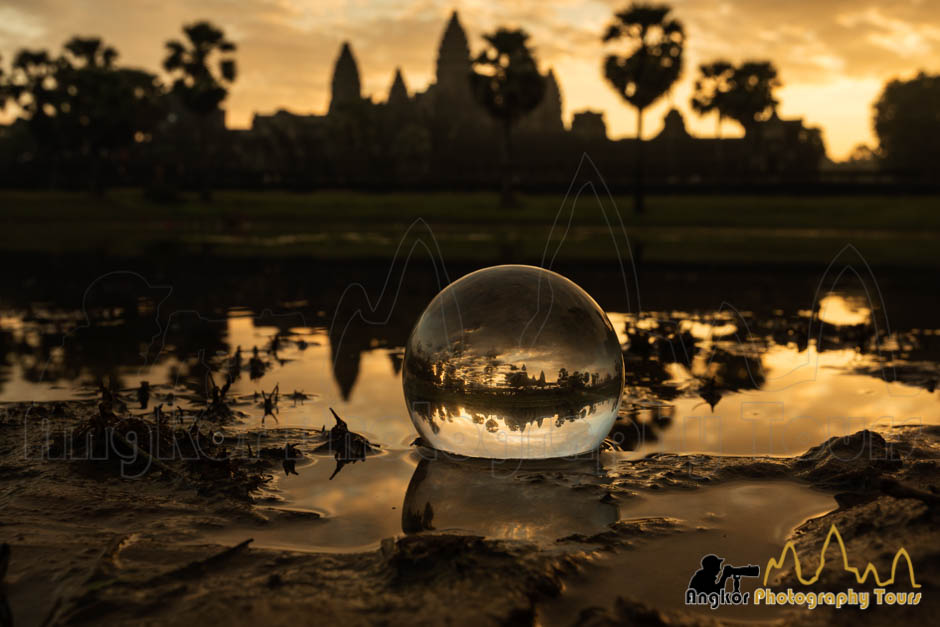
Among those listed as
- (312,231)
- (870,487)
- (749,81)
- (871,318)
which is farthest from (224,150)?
(870,487)

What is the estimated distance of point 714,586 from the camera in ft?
12.8

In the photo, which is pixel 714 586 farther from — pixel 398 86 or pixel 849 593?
pixel 398 86

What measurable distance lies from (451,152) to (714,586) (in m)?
80.1

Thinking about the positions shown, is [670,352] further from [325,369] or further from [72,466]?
[72,466]

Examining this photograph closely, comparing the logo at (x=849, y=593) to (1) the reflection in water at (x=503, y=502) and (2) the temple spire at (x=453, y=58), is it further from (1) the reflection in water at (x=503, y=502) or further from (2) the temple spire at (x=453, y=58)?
(2) the temple spire at (x=453, y=58)

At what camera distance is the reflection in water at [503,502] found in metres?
4.61

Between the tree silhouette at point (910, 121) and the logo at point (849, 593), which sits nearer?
the logo at point (849, 593)

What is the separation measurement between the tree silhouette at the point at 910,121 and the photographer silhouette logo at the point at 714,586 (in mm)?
91265

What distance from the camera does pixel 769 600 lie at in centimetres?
387

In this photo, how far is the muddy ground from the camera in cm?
358

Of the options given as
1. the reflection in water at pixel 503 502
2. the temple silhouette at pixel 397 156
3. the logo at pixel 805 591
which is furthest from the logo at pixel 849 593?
the temple silhouette at pixel 397 156

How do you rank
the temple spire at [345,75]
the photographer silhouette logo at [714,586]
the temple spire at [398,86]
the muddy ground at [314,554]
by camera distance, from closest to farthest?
the muddy ground at [314,554] → the photographer silhouette logo at [714,586] → the temple spire at [398,86] → the temple spire at [345,75]

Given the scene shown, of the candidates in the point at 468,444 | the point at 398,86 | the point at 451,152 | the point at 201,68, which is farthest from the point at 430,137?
the point at 468,444

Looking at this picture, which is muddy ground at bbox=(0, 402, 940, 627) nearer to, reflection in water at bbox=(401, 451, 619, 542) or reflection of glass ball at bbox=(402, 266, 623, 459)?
reflection in water at bbox=(401, 451, 619, 542)
